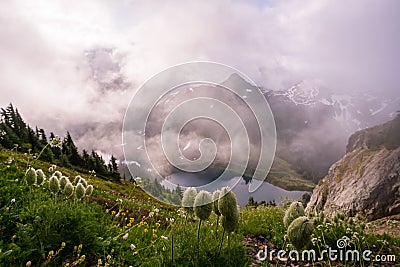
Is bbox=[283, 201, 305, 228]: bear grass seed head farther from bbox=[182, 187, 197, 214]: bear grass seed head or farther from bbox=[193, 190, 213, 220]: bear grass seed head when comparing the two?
bbox=[182, 187, 197, 214]: bear grass seed head

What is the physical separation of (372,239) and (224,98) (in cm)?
604

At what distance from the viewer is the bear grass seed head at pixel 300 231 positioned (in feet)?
9.42

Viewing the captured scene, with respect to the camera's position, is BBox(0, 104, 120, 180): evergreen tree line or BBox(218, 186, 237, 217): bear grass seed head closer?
BBox(218, 186, 237, 217): bear grass seed head

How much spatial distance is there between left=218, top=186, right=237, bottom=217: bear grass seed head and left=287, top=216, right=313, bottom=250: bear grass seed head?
0.64m

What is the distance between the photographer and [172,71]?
18.6ft

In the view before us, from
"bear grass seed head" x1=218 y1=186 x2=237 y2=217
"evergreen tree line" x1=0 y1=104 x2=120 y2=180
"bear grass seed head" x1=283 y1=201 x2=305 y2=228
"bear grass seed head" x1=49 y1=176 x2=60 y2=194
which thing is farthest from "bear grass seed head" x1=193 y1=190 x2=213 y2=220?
"evergreen tree line" x1=0 y1=104 x2=120 y2=180

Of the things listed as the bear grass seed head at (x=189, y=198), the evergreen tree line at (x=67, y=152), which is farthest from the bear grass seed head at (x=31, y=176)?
the evergreen tree line at (x=67, y=152)

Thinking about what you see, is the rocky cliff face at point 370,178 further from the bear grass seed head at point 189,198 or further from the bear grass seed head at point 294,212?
the bear grass seed head at point 189,198

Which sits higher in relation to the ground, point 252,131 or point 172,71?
point 172,71

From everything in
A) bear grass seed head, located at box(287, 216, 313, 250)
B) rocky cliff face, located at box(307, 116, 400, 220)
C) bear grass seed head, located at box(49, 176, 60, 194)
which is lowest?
bear grass seed head, located at box(287, 216, 313, 250)

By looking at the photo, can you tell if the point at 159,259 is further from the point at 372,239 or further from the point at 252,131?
the point at 372,239

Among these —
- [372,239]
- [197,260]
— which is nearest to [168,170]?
[197,260]

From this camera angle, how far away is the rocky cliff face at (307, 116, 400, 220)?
65.1 feet

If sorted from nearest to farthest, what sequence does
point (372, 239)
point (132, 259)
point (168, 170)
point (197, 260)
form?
point (197, 260)
point (132, 259)
point (168, 170)
point (372, 239)
